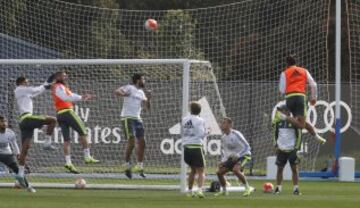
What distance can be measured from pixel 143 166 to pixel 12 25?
731 cm

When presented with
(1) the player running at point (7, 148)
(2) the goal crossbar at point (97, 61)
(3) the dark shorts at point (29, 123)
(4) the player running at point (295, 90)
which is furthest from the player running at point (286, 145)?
(1) the player running at point (7, 148)

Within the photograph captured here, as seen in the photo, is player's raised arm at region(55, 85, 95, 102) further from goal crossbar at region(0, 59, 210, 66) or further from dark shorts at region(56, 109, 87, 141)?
goal crossbar at region(0, 59, 210, 66)

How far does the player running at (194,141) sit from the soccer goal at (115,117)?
284 cm

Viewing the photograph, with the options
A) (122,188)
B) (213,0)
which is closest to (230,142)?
(122,188)

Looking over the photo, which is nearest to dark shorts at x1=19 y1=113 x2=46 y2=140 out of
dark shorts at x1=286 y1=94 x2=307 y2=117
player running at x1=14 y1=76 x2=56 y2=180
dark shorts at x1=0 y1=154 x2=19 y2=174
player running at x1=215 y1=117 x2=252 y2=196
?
player running at x1=14 y1=76 x2=56 y2=180

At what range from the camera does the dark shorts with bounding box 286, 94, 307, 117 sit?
24.0m

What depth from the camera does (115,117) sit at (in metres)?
30.2

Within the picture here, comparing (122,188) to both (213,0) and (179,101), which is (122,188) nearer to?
(179,101)

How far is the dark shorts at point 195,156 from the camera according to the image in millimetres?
21906

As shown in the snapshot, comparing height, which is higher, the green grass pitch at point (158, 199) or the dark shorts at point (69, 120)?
the dark shorts at point (69, 120)

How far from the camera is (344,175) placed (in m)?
29.4

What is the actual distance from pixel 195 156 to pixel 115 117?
8501 mm

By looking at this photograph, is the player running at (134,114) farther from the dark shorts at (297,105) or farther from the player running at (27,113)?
the dark shorts at (297,105)

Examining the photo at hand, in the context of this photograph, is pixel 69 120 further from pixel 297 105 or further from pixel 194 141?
pixel 297 105
